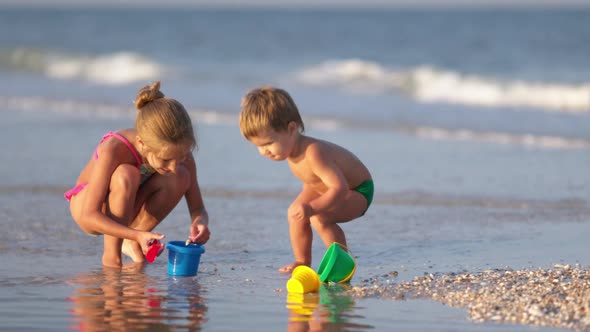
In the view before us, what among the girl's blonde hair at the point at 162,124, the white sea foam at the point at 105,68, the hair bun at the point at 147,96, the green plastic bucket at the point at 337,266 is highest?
the white sea foam at the point at 105,68

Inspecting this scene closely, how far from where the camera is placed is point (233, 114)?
14344 millimetres

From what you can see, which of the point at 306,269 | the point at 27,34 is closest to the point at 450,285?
the point at 306,269

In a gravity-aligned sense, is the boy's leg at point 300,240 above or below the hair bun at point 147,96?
below

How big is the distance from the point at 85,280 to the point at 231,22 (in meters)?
51.2

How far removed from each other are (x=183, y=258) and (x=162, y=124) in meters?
0.76

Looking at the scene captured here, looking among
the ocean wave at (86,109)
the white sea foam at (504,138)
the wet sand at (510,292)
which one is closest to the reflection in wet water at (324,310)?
the wet sand at (510,292)

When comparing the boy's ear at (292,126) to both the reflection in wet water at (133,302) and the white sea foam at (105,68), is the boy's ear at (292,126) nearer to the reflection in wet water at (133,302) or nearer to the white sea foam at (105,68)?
the reflection in wet water at (133,302)

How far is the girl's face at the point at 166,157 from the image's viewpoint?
197 inches

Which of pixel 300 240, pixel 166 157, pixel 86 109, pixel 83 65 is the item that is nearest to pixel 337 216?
pixel 300 240

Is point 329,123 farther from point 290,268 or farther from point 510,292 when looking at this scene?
point 510,292

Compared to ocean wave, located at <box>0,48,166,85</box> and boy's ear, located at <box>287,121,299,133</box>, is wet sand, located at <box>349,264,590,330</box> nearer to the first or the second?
boy's ear, located at <box>287,121,299,133</box>

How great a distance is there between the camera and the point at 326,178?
521 cm

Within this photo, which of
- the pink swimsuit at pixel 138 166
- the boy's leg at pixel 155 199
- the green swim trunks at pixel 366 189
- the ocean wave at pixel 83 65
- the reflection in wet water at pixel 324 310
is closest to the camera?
the reflection in wet water at pixel 324 310

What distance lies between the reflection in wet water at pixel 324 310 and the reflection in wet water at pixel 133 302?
1.40ft
